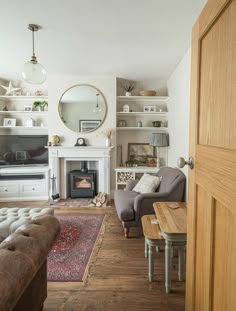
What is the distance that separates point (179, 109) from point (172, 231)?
2.38 m

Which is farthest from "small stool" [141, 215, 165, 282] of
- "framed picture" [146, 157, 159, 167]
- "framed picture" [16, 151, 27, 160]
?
"framed picture" [16, 151, 27, 160]

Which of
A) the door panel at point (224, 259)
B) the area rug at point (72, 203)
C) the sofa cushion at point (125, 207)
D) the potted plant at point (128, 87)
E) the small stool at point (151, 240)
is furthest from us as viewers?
the potted plant at point (128, 87)

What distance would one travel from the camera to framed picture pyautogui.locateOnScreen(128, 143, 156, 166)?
499 cm

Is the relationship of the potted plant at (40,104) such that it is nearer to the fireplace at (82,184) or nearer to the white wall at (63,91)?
the white wall at (63,91)

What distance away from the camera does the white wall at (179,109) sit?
3.26 m

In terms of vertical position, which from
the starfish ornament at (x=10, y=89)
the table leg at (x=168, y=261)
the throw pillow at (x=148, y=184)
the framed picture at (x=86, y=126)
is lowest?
the table leg at (x=168, y=261)

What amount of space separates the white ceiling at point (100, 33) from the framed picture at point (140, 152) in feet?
5.09

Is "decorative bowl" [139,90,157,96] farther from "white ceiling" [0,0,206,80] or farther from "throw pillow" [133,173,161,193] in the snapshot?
"throw pillow" [133,173,161,193]

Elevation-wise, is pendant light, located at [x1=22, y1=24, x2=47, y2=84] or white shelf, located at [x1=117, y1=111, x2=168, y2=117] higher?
pendant light, located at [x1=22, y1=24, x2=47, y2=84]

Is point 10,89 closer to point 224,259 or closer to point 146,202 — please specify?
point 146,202

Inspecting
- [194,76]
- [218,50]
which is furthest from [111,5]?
[218,50]

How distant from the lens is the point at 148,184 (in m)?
3.58

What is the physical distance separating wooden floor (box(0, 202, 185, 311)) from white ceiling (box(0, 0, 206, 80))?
251cm

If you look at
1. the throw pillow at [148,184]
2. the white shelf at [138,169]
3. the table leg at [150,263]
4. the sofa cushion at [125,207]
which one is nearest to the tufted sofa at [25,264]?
the table leg at [150,263]
